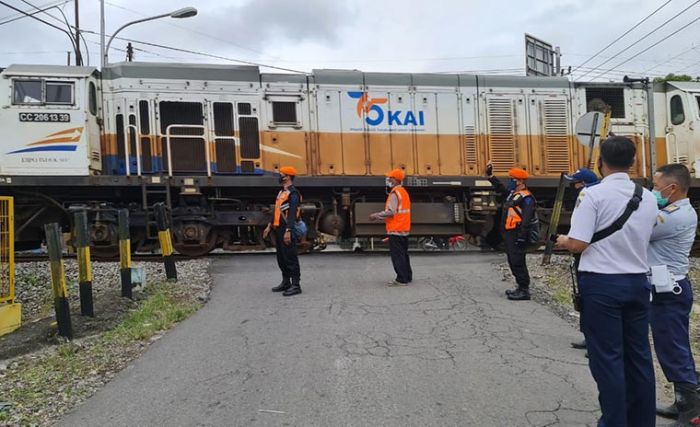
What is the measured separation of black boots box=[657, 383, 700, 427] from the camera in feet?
12.5

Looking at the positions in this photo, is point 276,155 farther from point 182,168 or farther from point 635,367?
point 635,367

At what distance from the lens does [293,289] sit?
7.97m

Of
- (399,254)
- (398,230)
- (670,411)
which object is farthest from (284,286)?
(670,411)

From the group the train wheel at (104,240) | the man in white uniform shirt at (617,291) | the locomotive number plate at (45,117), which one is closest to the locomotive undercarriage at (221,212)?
the train wheel at (104,240)

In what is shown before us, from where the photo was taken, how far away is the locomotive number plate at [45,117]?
10688 millimetres

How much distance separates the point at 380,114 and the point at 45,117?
6686 millimetres

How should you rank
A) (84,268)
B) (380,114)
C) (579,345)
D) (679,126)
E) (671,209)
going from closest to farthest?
(671,209), (579,345), (84,268), (380,114), (679,126)

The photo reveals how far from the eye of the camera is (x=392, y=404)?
408 cm

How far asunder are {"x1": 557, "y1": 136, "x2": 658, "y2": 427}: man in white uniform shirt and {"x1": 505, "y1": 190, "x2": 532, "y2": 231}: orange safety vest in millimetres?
4303

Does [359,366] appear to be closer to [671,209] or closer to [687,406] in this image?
[687,406]

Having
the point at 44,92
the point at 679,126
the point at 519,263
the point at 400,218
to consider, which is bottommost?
the point at 519,263

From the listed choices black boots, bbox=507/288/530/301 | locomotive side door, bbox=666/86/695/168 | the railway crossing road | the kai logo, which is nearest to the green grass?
the railway crossing road

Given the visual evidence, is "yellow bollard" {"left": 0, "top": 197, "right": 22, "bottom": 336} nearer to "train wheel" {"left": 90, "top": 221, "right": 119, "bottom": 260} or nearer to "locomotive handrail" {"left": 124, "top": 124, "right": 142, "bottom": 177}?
"train wheel" {"left": 90, "top": 221, "right": 119, "bottom": 260}

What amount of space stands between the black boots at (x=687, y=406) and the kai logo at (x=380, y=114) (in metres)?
9.23
